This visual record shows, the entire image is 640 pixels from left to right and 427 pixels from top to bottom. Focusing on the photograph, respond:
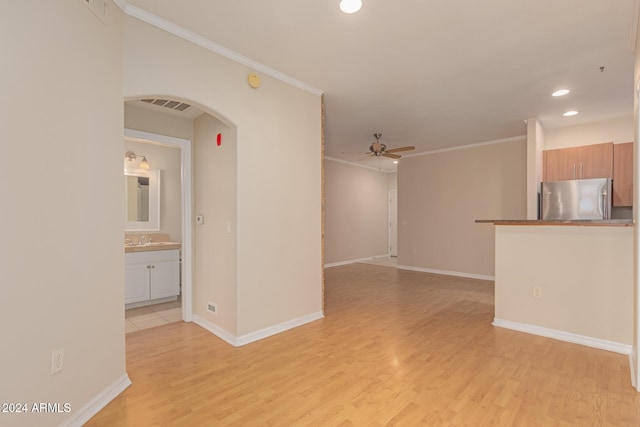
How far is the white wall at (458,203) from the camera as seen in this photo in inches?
238

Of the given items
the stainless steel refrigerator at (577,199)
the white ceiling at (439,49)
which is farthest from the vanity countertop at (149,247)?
the stainless steel refrigerator at (577,199)

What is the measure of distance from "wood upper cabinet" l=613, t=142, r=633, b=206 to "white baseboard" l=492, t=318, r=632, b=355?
8.49ft

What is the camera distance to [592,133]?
16.4 ft

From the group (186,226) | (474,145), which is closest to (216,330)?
(186,226)

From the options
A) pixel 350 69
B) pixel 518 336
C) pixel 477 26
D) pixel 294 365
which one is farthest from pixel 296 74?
pixel 518 336

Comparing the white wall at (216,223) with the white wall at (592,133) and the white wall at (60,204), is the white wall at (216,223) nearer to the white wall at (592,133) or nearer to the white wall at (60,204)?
the white wall at (60,204)

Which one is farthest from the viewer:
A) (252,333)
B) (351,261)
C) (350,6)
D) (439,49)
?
(351,261)

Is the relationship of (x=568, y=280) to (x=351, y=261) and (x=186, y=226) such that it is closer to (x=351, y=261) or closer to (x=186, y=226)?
(x=186, y=226)

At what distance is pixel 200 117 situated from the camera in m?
3.71

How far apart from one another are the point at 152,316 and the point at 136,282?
23.5 inches

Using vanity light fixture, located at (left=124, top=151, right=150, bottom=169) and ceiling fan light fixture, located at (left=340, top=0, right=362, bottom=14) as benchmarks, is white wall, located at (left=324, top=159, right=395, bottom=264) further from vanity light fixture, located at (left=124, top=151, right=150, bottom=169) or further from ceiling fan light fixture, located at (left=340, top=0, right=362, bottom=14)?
ceiling fan light fixture, located at (left=340, top=0, right=362, bottom=14)

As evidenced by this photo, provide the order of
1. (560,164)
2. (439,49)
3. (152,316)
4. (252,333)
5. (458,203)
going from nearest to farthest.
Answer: (439,49) → (252,333) → (152,316) → (560,164) → (458,203)

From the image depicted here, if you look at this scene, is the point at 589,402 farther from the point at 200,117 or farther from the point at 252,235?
the point at 200,117

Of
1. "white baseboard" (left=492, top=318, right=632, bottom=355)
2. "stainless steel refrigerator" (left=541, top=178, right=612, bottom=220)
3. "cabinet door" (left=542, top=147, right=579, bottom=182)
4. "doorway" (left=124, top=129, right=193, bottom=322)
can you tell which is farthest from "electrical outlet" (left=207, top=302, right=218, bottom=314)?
"cabinet door" (left=542, top=147, right=579, bottom=182)
